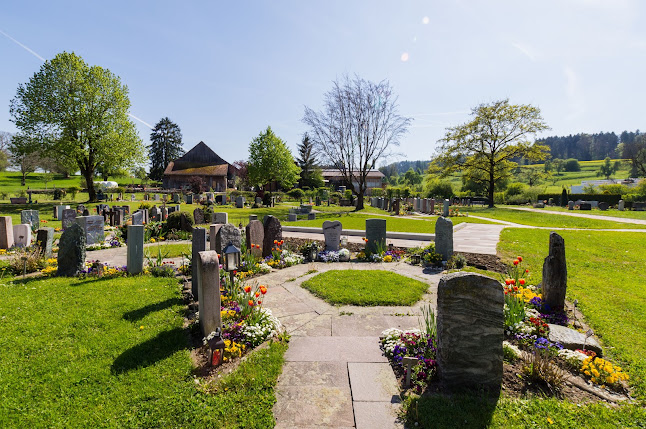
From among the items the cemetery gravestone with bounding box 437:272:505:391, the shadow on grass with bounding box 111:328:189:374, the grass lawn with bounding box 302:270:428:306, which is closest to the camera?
the cemetery gravestone with bounding box 437:272:505:391

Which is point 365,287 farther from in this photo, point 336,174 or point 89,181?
point 336,174

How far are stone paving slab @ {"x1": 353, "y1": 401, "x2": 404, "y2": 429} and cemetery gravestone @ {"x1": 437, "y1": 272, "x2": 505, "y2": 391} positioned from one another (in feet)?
2.75

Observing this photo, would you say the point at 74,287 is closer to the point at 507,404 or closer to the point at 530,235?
the point at 507,404

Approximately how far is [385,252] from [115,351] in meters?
7.82

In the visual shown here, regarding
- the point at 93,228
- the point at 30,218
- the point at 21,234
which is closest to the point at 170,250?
the point at 93,228

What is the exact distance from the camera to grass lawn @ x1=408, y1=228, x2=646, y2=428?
3.08 meters

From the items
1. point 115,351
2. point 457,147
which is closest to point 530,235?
point 115,351

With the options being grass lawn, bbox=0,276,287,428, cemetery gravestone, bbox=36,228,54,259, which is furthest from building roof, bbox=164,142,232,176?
grass lawn, bbox=0,276,287,428

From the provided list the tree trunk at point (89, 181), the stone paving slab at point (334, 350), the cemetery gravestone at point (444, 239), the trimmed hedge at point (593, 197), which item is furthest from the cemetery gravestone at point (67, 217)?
the trimmed hedge at point (593, 197)

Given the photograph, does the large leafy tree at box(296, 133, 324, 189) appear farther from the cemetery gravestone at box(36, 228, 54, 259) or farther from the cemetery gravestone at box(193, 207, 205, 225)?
the cemetery gravestone at box(36, 228, 54, 259)

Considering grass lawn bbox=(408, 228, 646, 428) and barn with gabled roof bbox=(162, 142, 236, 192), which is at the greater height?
barn with gabled roof bbox=(162, 142, 236, 192)

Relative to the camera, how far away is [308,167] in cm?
6281

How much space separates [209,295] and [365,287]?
3.64m

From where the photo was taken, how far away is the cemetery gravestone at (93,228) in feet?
40.2
